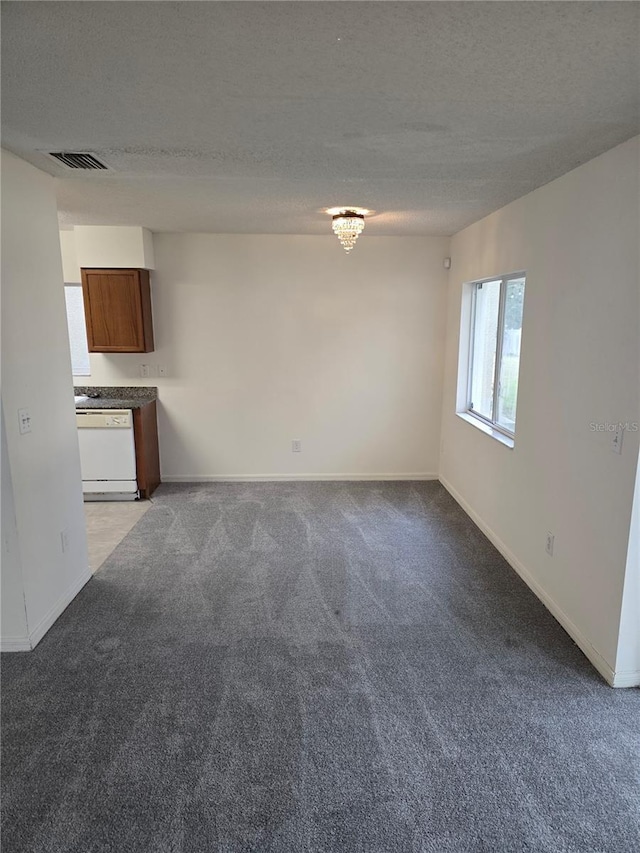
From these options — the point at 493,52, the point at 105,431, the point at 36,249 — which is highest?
the point at 493,52

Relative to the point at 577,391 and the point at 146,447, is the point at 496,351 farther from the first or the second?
the point at 146,447

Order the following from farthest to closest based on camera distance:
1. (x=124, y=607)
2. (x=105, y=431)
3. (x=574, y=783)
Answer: (x=105, y=431) → (x=124, y=607) → (x=574, y=783)

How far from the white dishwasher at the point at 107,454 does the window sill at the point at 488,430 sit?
3.02m

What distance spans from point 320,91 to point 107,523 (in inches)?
142

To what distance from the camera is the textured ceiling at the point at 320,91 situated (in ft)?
4.12

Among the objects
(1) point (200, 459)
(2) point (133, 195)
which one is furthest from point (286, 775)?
(1) point (200, 459)

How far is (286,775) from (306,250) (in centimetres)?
423

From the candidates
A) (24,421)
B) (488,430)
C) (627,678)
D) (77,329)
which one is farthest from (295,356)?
(627,678)

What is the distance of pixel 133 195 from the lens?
3133mm

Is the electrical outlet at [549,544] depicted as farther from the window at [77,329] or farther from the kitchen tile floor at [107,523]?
the window at [77,329]

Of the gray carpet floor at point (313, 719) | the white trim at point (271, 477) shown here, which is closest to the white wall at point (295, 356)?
the white trim at point (271, 477)

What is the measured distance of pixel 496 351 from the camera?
12.8ft

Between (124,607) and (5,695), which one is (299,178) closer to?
(124,607)

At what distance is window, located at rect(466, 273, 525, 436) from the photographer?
11.9ft
